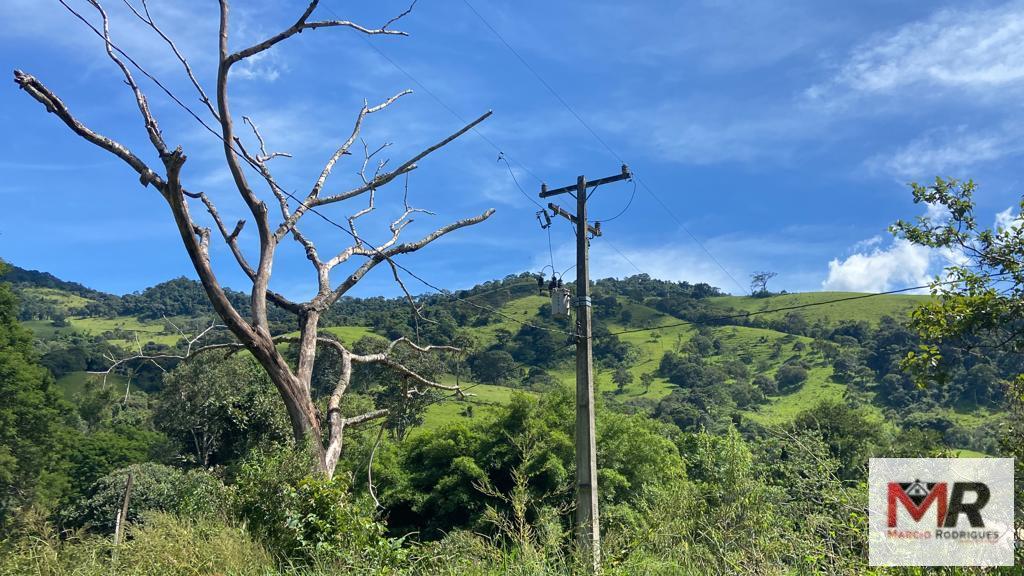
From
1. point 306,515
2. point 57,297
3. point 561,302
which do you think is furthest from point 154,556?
point 57,297

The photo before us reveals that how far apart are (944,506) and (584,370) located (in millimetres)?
7180

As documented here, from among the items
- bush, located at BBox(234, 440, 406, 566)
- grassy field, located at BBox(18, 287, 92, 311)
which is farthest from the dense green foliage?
grassy field, located at BBox(18, 287, 92, 311)

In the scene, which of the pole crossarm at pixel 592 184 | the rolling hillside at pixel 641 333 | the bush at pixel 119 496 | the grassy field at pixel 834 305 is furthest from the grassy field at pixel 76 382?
the grassy field at pixel 834 305

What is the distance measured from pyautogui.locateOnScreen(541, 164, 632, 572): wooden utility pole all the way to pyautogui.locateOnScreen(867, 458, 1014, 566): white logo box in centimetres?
526

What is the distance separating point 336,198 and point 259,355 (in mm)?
2638

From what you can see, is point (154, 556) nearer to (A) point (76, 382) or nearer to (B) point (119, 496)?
(B) point (119, 496)

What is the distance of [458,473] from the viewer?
2641 cm

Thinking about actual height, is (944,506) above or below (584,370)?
below

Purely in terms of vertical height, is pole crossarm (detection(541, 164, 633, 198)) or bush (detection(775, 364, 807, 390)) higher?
bush (detection(775, 364, 807, 390))

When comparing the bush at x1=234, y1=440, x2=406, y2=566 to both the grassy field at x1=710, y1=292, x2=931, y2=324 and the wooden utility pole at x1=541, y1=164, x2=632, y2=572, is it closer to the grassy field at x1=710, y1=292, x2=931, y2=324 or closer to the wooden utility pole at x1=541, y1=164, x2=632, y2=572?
the wooden utility pole at x1=541, y1=164, x2=632, y2=572

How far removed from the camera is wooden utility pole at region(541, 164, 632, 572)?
12664 mm

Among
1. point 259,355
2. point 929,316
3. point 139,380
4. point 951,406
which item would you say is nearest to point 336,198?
point 259,355

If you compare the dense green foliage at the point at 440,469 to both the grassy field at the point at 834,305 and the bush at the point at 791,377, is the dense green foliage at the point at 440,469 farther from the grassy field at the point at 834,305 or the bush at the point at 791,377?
the grassy field at the point at 834,305

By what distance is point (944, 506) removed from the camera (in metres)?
6.91
